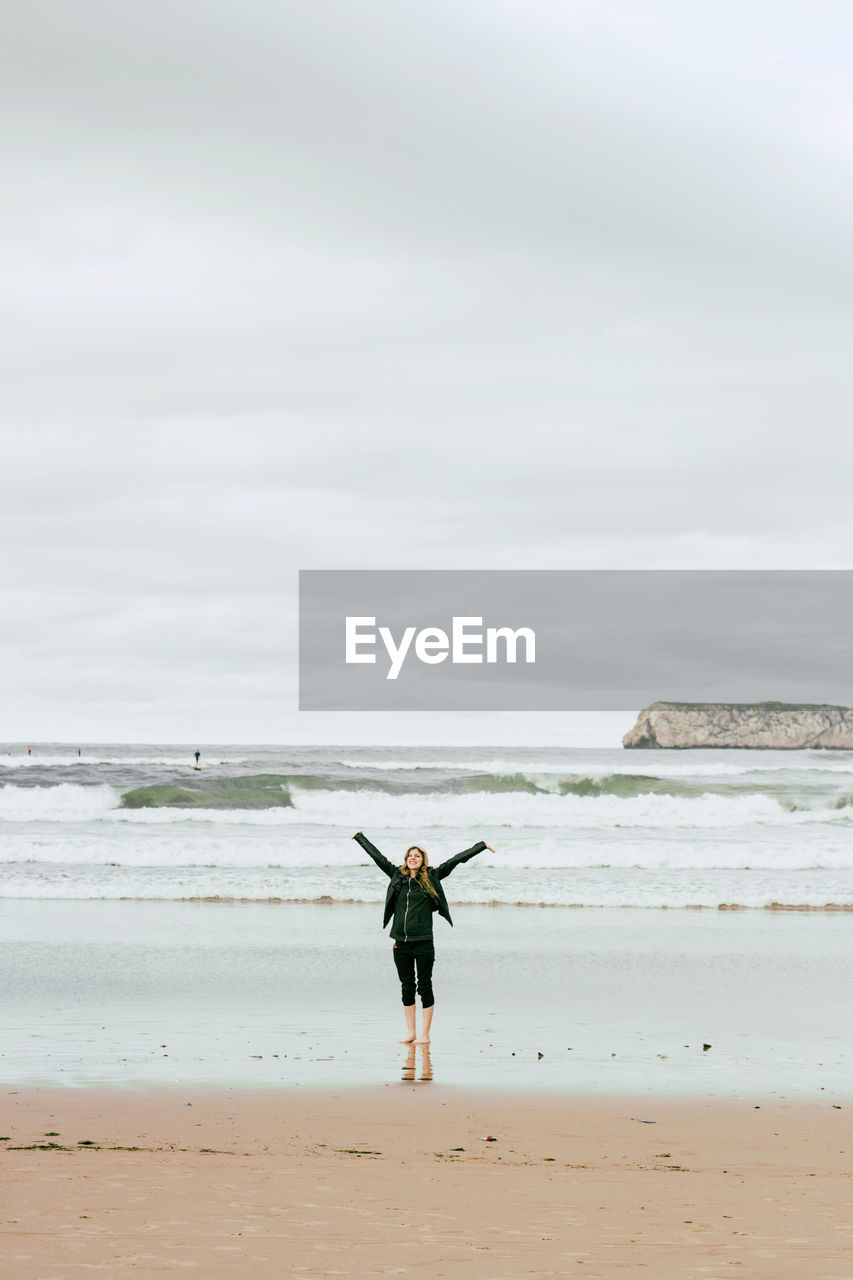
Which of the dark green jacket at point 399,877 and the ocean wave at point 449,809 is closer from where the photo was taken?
the dark green jacket at point 399,877

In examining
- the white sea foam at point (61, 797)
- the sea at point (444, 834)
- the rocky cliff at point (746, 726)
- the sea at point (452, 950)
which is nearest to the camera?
the sea at point (452, 950)

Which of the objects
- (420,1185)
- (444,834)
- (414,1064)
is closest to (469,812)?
(444,834)

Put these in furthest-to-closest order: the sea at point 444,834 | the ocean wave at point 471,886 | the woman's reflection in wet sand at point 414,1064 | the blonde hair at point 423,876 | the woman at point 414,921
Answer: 1. the sea at point 444,834
2. the ocean wave at point 471,886
3. the blonde hair at point 423,876
4. the woman at point 414,921
5. the woman's reflection in wet sand at point 414,1064

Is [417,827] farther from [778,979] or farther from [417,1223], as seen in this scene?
[417,1223]

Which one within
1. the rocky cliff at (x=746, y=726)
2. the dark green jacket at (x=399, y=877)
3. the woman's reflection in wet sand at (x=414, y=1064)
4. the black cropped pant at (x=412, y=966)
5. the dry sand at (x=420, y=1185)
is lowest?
the woman's reflection in wet sand at (x=414, y=1064)

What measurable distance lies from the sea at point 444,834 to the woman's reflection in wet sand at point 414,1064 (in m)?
10.6

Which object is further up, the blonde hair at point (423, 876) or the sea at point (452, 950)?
the blonde hair at point (423, 876)

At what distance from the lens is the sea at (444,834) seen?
21.1 meters

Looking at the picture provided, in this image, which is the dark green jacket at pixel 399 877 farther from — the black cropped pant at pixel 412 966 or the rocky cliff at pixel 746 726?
the rocky cliff at pixel 746 726

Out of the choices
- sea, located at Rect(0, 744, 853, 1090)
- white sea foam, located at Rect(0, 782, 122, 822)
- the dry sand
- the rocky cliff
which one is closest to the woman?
sea, located at Rect(0, 744, 853, 1090)

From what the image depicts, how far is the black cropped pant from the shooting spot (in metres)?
10.2


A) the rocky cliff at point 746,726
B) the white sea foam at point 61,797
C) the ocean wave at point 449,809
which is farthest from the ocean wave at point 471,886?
the rocky cliff at point 746,726

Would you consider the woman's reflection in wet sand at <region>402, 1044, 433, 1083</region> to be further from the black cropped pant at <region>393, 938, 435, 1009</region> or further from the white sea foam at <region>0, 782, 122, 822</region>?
the white sea foam at <region>0, 782, 122, 822</region>

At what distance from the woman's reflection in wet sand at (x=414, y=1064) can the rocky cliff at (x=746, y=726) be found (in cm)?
9000
